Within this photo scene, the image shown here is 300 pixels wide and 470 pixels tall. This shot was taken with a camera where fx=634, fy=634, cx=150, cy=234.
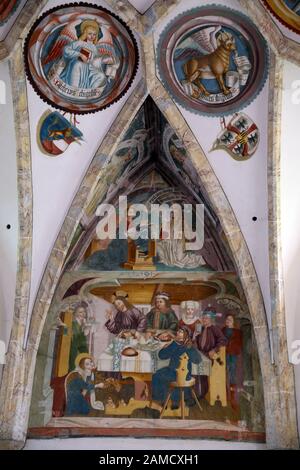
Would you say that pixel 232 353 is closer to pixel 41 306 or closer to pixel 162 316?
pixel 162 316

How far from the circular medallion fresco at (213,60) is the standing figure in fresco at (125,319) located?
3.71 metres

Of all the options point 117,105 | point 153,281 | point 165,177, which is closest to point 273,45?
point 117,105

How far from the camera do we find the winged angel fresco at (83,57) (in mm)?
10252

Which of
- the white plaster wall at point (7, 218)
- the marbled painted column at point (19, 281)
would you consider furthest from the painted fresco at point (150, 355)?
the white plaster wall at point (7, 218)

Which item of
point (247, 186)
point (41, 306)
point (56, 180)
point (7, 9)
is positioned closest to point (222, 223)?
point (247, 186)

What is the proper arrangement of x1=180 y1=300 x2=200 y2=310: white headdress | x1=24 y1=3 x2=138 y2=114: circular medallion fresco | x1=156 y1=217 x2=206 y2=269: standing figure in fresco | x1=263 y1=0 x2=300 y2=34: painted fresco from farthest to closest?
x1=156 y1=217 x2=206 y2=269: standing figure in fresco < x1=180 y1=300 x2=200 y2=310: white headdress < x1=24 y1=3 x2=138 y2=114: circular medallion fresco < x1=263 y1=0 x2=300 y2=34: painted fresco

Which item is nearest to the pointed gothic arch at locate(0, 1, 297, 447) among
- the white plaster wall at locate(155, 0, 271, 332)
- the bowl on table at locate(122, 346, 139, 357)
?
the white plaster wall at locate(155, 0, 271, 332)

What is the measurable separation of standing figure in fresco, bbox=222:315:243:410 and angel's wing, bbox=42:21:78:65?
17.7 ft

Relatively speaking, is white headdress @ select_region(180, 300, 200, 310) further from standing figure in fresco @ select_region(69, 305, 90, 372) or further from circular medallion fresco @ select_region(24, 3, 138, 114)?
circular medallion fresco @ select_region(24, 3, 138, 114)

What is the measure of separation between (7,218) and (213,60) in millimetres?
4486

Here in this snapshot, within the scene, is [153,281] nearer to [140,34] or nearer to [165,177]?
[165,177]

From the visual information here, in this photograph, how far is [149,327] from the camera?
37.3ft

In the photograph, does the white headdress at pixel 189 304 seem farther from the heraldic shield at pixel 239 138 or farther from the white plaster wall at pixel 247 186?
the heraldic shield at pixel 239 138

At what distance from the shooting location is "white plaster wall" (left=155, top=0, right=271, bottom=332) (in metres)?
A: 10.9
